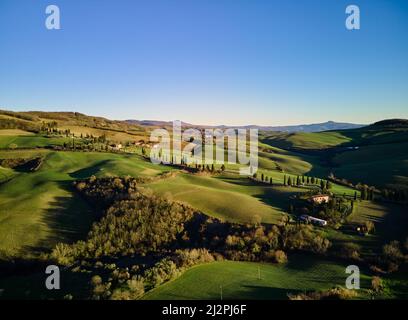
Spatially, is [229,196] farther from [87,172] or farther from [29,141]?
[29,141]

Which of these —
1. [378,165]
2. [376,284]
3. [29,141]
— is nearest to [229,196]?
[376,284]

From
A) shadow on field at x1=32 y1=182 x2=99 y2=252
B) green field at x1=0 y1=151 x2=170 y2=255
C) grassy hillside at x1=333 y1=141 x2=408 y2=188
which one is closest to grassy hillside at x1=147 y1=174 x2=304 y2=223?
green field at x1=0 y1=151 x2=170 y2=255

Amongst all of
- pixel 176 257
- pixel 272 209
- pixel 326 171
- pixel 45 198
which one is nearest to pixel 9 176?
pixel 45 198

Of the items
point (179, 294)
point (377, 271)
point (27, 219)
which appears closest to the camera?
point (179, 294)

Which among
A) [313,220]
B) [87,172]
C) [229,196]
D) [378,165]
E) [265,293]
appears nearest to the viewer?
[265,293]

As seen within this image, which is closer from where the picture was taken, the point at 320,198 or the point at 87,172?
the point at 320,198

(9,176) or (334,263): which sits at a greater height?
(9,176)

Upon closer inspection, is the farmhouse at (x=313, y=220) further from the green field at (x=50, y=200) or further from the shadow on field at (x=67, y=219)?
the green field at (x=50, y=200)

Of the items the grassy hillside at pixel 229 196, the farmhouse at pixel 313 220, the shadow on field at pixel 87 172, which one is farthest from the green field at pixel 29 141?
the farmhouse at pixel 313 220
